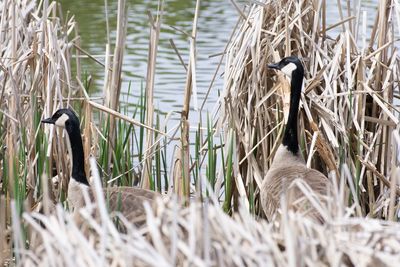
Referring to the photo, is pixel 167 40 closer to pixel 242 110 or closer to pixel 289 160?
pixel 242 110

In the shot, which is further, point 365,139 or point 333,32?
point 333,32

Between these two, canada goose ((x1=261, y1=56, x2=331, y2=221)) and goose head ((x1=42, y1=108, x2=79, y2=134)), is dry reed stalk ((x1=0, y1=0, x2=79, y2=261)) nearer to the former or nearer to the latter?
goose head ((x1=42, y1=108, x2=79, y2=134))

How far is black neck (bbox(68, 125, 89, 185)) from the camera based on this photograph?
5.71 metres

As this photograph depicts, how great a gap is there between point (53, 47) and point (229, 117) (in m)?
1.19

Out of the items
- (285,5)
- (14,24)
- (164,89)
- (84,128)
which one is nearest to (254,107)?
(285,5)

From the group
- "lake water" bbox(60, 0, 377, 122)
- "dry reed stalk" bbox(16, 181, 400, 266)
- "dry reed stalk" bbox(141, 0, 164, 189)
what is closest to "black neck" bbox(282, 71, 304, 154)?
"dry reed stalk" bbox(141, 0, 164, 189)

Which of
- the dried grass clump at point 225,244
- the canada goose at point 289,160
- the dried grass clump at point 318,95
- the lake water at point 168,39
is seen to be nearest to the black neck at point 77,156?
the dried grass clump at point 318,95

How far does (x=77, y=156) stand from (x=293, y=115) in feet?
4.32

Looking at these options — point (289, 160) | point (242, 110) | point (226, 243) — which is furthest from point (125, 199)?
point (226, 243)

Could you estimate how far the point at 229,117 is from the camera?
6129 millimetres

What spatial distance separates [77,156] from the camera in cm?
575

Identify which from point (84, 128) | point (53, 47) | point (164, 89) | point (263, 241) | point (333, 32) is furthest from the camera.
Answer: point (333, 32)

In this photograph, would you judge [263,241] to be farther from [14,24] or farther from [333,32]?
[333,32]

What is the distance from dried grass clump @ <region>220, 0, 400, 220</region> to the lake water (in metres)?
2.84
